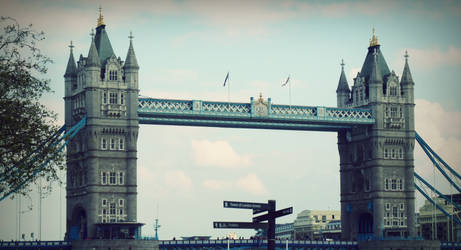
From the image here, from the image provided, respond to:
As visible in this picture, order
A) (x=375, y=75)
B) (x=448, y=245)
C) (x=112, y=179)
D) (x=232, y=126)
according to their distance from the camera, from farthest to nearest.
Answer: (x=448, y=245) → (x=375, y=75) → (x=232, y=126) → (x=112, y=179)

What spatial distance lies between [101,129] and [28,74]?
77.0m

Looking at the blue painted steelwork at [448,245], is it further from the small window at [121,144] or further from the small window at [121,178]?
the small window at [121,144]

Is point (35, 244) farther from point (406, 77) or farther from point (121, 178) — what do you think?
point (406, 77)

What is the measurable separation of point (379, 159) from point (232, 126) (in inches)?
1034

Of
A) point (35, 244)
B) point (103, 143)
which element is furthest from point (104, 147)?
point (35, 244)

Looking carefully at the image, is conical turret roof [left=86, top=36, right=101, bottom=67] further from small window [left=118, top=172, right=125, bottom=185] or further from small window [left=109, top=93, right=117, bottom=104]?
small window [left=118, top=172, right=125, bottom=185]

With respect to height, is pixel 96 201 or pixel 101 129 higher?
pixel 101 129

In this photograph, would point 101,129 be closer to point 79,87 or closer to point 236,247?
point 79,87

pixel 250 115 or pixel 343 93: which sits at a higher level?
pixel 343 93

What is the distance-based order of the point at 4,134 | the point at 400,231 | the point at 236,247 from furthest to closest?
the point at 400,231
the point at 236,247
the point at 4,134

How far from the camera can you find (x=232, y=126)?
14562 cm

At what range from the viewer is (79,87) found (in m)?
138

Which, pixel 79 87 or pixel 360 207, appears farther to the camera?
pixel 360 207

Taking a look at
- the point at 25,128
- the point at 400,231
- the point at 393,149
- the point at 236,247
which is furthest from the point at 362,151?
the point at 25,128
